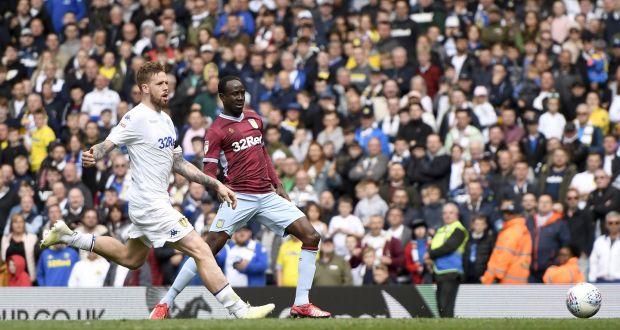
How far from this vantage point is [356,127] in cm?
2186

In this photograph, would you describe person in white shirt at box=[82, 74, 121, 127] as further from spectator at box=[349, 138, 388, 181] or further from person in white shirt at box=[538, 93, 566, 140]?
person in white shirt at box=[538, 93, 566, 140]

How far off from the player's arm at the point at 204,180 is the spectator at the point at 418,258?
7.01m

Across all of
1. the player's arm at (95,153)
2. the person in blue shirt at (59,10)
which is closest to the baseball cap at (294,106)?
the person in blue shirt at (59,10)

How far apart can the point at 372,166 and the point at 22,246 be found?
5.88 metres

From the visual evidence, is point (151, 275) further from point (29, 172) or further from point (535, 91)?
point (535, 91)

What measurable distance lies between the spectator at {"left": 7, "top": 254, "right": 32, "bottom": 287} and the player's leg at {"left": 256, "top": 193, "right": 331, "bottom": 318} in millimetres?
7840

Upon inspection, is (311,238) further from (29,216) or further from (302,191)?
(29,216)

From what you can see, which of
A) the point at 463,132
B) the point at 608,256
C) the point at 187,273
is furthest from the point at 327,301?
the point at 463,132

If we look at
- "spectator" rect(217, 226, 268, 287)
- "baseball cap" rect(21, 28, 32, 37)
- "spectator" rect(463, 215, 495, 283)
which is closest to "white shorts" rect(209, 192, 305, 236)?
"spectator" rect(217, 226, 268, 287)

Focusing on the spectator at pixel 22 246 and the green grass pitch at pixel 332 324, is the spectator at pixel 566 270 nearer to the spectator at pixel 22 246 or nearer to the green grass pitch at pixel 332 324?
the green grass pitch at pixel 332 324

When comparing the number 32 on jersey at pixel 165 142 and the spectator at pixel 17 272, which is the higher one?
the number 32 on jersey at pixel 165 142

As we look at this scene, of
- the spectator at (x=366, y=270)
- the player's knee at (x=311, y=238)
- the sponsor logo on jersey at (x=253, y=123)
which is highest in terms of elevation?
the sponsor logo on jersey at (x=253, y=123)

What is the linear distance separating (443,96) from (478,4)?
3.43 meters

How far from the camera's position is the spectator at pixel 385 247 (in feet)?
61.6
